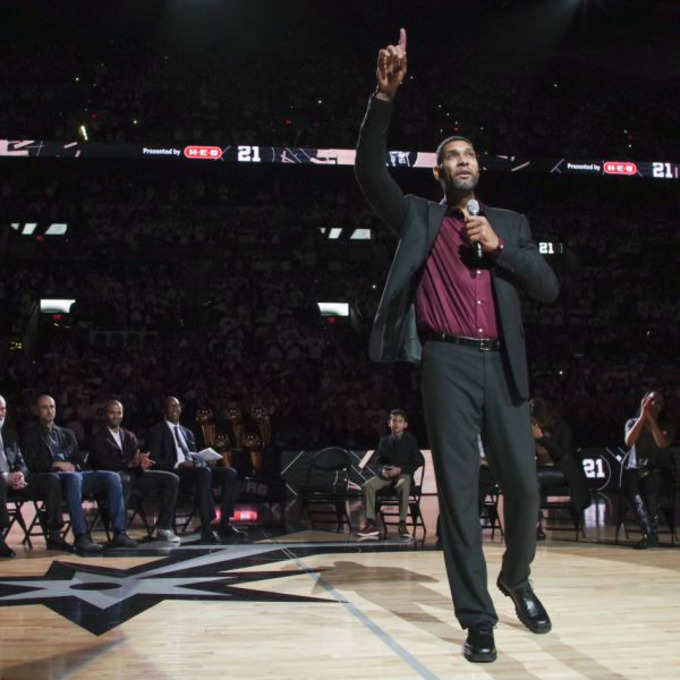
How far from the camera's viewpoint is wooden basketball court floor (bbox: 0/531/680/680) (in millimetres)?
2977

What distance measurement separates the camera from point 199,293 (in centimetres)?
1817

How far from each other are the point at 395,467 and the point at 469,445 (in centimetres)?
568

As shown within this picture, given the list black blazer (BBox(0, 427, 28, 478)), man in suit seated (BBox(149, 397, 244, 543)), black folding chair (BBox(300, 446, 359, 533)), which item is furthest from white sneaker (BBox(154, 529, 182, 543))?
black folding chair (BBox(300, 446, 359, 533))

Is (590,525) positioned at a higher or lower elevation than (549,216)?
lower

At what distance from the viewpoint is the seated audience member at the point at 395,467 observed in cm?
848

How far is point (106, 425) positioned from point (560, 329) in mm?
12681

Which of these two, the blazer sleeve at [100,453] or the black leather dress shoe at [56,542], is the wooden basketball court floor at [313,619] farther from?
the blazer sleeve at [100,453]

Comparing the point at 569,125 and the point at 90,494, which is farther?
the point at 569,125

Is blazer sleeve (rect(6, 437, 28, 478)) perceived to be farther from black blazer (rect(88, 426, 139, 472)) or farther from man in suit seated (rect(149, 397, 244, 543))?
man in suit seated (rect(149, 397, 244, 543))

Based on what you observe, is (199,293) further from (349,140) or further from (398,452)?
(398,452)

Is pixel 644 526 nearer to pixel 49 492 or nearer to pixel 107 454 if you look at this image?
pixel 107 454

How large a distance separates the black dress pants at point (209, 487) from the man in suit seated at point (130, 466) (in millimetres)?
252

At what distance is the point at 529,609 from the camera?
123 inches

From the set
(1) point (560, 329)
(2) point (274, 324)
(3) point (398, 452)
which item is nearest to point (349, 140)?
(2) point (274, 324)
